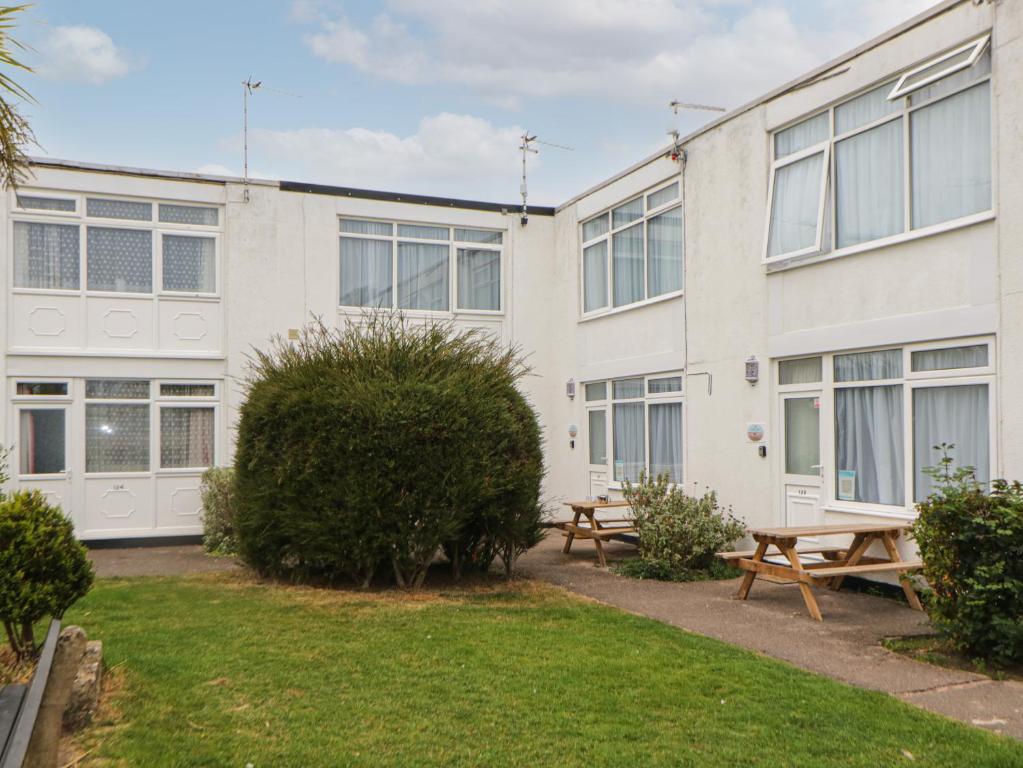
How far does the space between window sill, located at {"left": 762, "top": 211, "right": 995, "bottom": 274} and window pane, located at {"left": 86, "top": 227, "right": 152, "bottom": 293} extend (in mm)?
9479

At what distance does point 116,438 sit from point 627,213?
8.71 m

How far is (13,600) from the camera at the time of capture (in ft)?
17.9

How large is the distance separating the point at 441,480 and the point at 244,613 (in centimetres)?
219

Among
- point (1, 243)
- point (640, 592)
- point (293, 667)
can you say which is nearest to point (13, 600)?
point (293, 667)

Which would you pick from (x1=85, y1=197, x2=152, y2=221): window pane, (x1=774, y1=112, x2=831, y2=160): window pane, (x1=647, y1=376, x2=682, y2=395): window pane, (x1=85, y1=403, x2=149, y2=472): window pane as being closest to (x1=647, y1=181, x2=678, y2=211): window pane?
(x1=774, y1=112, x2=831, y2=160): window pane

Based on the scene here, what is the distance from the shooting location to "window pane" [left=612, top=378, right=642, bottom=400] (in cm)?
1398

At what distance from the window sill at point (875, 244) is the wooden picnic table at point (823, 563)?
9.19ft

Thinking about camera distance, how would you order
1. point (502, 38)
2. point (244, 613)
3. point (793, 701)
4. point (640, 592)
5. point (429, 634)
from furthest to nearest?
1. point (502, 38)
2. point (640, 592)
3. point (244, 613)
4. point (429, 634)
5. point (793, 701)

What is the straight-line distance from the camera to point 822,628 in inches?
305

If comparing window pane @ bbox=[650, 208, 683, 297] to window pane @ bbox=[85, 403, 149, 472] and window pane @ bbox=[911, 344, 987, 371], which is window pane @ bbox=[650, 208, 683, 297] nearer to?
window pane @ bbox=[911, 344, 987, 371]

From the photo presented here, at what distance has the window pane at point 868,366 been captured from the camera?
30.0 feet

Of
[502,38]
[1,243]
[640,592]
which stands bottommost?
[640,592]

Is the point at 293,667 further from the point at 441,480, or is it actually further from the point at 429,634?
the point at 441,480

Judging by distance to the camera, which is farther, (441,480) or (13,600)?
(441,480)
